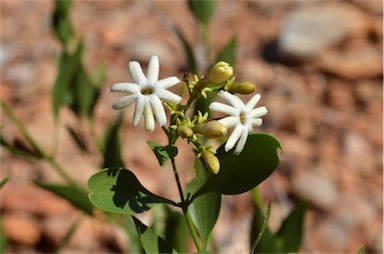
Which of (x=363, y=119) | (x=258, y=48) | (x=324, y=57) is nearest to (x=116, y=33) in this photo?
(x=258, y=48)

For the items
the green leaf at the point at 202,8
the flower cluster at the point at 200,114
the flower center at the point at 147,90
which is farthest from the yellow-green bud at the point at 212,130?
the green leaf at the point at 202,8

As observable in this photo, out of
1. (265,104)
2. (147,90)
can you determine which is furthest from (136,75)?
(265,104)

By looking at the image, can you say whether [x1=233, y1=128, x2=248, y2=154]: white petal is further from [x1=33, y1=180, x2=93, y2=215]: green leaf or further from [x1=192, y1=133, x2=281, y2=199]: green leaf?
[x1=33, y1=180, x2=93, y2=215]: green leaf

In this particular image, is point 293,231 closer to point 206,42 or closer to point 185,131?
point 206,42

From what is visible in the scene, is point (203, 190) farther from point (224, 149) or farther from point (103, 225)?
point (103, 225)

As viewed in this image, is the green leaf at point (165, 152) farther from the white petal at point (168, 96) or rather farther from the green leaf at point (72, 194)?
the green leaf at point (72, 194)

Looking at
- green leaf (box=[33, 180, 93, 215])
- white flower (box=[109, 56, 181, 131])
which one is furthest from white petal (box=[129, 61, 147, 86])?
green leaf (box=[33, 180, 93, 215])
